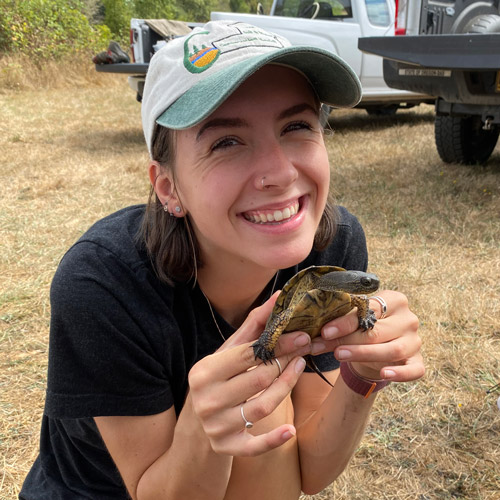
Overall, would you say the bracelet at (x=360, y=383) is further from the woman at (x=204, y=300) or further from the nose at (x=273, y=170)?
the nose at (x=273, y=170)

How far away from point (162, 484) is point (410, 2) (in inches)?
216

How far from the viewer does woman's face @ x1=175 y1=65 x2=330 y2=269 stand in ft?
4.53

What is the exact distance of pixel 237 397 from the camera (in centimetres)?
132

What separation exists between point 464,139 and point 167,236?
529 centimetres

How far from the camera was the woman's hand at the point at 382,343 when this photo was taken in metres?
1.45

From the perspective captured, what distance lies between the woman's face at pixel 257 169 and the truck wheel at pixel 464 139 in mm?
4995

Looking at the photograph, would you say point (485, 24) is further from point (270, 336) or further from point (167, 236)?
point (270, 336)

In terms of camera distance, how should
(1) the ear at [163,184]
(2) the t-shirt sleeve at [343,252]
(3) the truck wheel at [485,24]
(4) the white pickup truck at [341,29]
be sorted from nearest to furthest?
(1) the ear at [163,184] → (2) the t-shirt sleeve at [343,252] → (3) the truck wheel at [485,24] → (4) the white pickup truck at [341,29]

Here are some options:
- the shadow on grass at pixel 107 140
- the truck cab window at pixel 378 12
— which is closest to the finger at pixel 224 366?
the shadow on grass at pixel 107 140

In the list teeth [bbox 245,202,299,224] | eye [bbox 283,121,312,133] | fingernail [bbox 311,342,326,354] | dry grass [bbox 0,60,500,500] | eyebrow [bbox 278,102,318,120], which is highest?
eyebrow [bbox 278,102,318,120]

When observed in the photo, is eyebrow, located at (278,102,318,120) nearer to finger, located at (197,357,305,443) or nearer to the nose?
the nose

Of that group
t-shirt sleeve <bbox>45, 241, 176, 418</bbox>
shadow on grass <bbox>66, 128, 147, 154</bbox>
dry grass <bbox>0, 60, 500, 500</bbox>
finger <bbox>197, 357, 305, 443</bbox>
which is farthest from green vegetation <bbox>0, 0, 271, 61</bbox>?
finger <bbox>197, 357, 305, 443</bbox>

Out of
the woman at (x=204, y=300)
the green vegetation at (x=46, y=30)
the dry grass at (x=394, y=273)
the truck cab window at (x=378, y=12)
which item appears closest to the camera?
the woman at (x=204, y=300)

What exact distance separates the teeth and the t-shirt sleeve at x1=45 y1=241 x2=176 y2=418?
0.40 m
